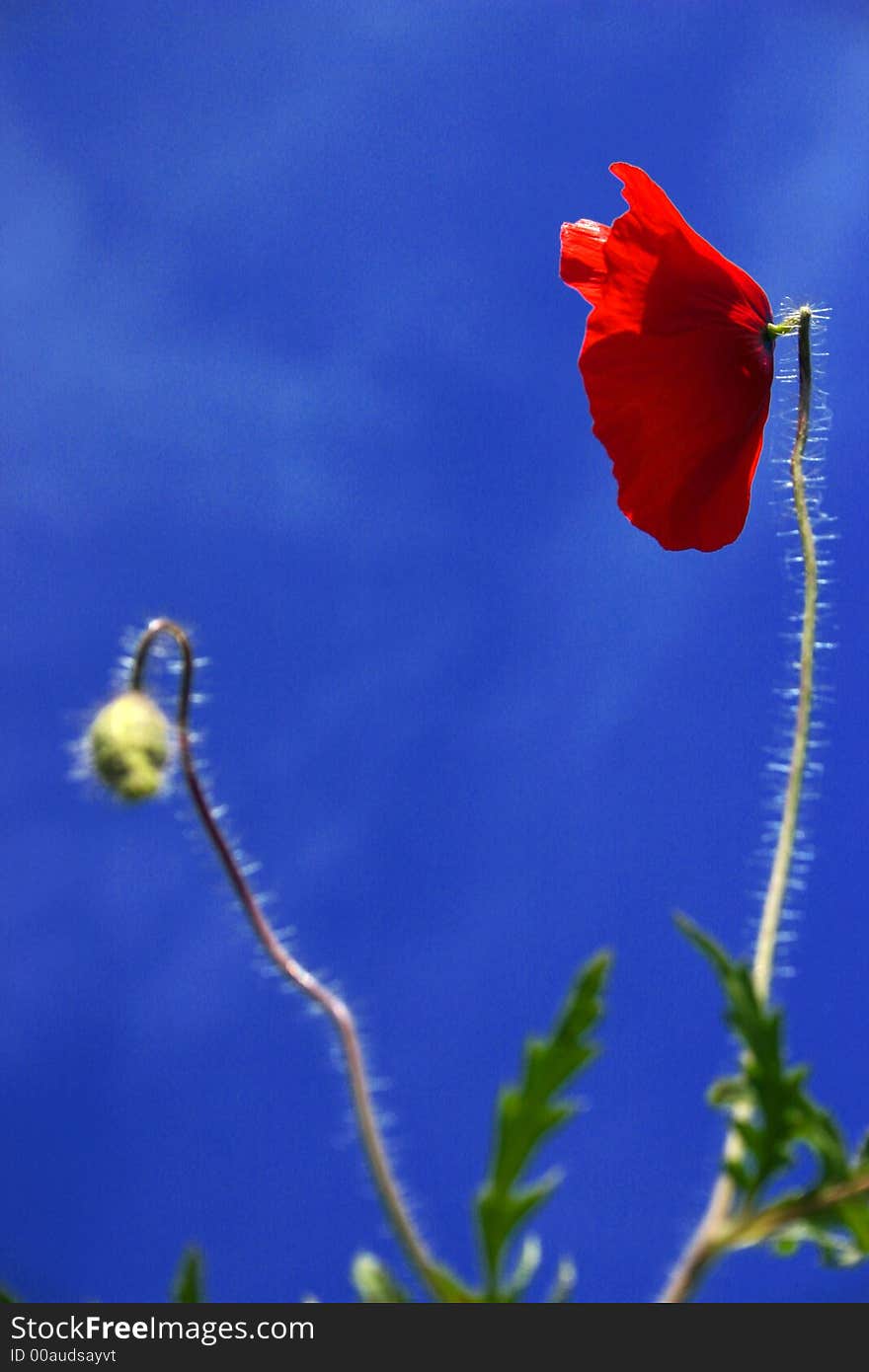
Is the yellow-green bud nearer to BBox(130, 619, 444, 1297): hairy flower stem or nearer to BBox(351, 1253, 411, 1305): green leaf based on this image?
BBox(130, 619, 444, 1297): hairy flower stem

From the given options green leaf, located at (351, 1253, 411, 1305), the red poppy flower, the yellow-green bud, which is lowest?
green leaf, located at (351, 1253, 411, 1305)

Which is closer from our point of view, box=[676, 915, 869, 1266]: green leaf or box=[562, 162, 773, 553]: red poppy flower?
box=[676, 915, 869, 1266]: green leaf

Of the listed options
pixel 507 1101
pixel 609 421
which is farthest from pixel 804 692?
pixel 609 421

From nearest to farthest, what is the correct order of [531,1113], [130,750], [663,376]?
[531,1113] < [130,750] < [663,376]

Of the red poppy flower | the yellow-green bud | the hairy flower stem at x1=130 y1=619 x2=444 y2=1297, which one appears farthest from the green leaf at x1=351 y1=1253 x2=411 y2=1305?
the red poppy flower

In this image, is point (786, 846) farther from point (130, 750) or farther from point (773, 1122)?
point (130, 750)

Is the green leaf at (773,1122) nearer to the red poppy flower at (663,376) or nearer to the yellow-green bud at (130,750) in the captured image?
the yellow-green bud at (130,750)

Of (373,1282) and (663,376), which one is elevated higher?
(663,376)

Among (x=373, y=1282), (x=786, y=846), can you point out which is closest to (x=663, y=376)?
(x=786, y=846)
